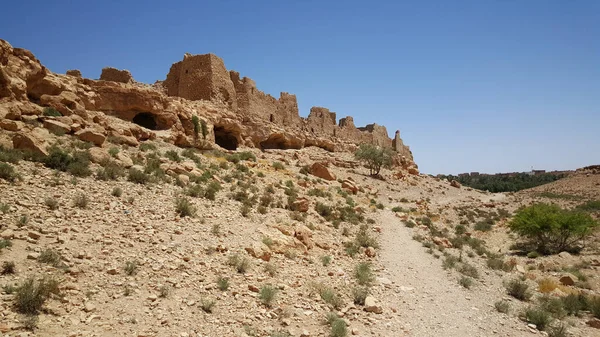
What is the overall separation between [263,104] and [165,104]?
30.1ft

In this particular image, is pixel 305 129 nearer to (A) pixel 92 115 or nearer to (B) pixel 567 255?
(A) pixel 92 115

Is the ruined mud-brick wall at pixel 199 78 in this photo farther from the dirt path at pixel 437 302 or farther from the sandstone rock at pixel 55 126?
the dirt path at pixel 437 302

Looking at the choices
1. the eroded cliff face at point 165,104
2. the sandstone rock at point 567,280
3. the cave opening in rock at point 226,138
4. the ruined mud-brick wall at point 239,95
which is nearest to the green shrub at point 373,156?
the ruined mud-brick wall at point 239,95

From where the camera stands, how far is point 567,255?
14.3 meters

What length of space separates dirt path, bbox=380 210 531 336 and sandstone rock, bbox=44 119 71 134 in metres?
11.8

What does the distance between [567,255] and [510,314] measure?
917cm

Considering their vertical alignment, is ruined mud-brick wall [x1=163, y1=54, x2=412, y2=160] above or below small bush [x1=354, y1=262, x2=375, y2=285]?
above

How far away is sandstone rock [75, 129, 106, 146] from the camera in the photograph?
40.0ft

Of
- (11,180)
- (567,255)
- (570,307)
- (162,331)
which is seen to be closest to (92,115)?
(11,180)

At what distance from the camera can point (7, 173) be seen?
7699mm

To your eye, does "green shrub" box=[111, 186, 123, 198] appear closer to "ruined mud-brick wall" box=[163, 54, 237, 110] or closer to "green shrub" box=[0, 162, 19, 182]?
"green shrub" box=[0, 162, 19, 182]

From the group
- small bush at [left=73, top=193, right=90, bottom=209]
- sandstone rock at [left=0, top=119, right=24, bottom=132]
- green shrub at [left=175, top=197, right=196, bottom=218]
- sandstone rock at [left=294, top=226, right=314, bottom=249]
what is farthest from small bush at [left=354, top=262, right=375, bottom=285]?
sandstone rock at [left=0, top=119, right=24, bottom=132]

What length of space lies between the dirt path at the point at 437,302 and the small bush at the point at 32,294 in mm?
5825

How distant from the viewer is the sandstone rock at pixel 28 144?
952 centimetres
